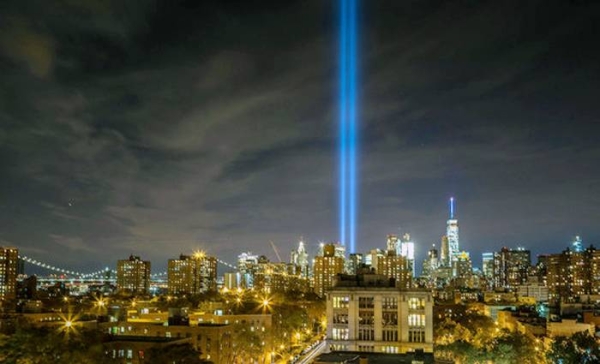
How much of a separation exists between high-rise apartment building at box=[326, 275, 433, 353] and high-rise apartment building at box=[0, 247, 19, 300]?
12334cm

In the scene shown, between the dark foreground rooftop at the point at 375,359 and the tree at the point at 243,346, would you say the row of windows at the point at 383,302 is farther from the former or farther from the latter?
the dark foreground rooftop at the point at 375,359

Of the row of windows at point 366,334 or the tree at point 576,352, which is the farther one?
the row of windows at point 366,334

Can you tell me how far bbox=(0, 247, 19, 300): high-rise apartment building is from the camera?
167500 mm

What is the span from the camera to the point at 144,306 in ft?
360

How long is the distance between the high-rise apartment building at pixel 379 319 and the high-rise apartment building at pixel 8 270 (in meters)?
123

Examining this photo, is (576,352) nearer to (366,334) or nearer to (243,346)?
(366,334)

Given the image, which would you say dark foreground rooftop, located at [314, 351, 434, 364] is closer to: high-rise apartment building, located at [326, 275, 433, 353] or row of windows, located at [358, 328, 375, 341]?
high-rise apartment building, located at [326, 275, 433, 353]

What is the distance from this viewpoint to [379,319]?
220 feet

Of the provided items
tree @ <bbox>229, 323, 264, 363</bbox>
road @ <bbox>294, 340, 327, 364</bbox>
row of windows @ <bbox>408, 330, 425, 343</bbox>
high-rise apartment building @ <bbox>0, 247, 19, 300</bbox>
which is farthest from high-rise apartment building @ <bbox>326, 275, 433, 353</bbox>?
high-rise apartment building @ <bbox>0, 247, 19, 300</bbox>

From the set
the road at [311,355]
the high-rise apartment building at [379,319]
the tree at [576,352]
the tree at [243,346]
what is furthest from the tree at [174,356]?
the road at [311,355]

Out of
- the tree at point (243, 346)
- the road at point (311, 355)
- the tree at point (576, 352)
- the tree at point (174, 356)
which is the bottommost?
the road at point (311, 355)

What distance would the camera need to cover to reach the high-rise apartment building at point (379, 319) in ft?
217

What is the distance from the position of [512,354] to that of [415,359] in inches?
982

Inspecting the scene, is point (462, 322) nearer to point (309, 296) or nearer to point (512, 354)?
point (512, 354)
